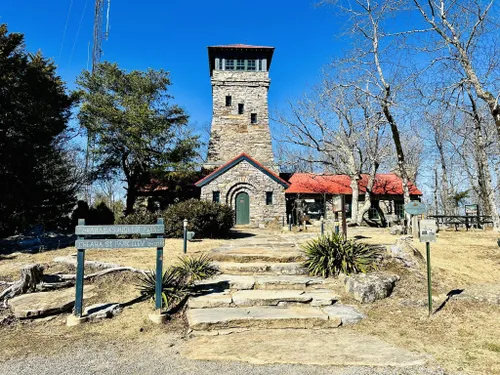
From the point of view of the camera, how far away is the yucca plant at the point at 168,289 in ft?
20.8

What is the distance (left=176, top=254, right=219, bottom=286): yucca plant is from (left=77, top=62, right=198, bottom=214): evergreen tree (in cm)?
1540

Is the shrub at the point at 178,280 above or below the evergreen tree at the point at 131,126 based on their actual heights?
below

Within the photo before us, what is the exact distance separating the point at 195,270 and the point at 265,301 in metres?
2.18

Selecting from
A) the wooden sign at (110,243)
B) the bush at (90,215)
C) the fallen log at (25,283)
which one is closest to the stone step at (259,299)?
the wooden sign at (110,243)

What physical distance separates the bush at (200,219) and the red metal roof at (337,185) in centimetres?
1059

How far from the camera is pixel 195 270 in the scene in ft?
25.3

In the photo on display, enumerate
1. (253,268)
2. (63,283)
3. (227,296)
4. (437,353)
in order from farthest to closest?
1. (253,268)
2. (63,283)
3. (227,296)
4. (437,353)

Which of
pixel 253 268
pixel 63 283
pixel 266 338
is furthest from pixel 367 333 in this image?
pixel 63 283

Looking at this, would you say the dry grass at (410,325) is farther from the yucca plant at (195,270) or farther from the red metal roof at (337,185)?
the red metal roof at (337,185)

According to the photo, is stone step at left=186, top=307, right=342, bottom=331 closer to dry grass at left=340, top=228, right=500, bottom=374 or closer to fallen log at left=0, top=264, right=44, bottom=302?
dry grass at left=340, top=228, right=500, bottom=374

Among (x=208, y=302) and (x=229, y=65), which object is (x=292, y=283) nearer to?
(x=208, y=302)

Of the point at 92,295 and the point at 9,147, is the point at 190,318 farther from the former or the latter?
the point at 9,147

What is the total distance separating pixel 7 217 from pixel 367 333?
16748 mm

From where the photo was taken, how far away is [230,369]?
392cm
